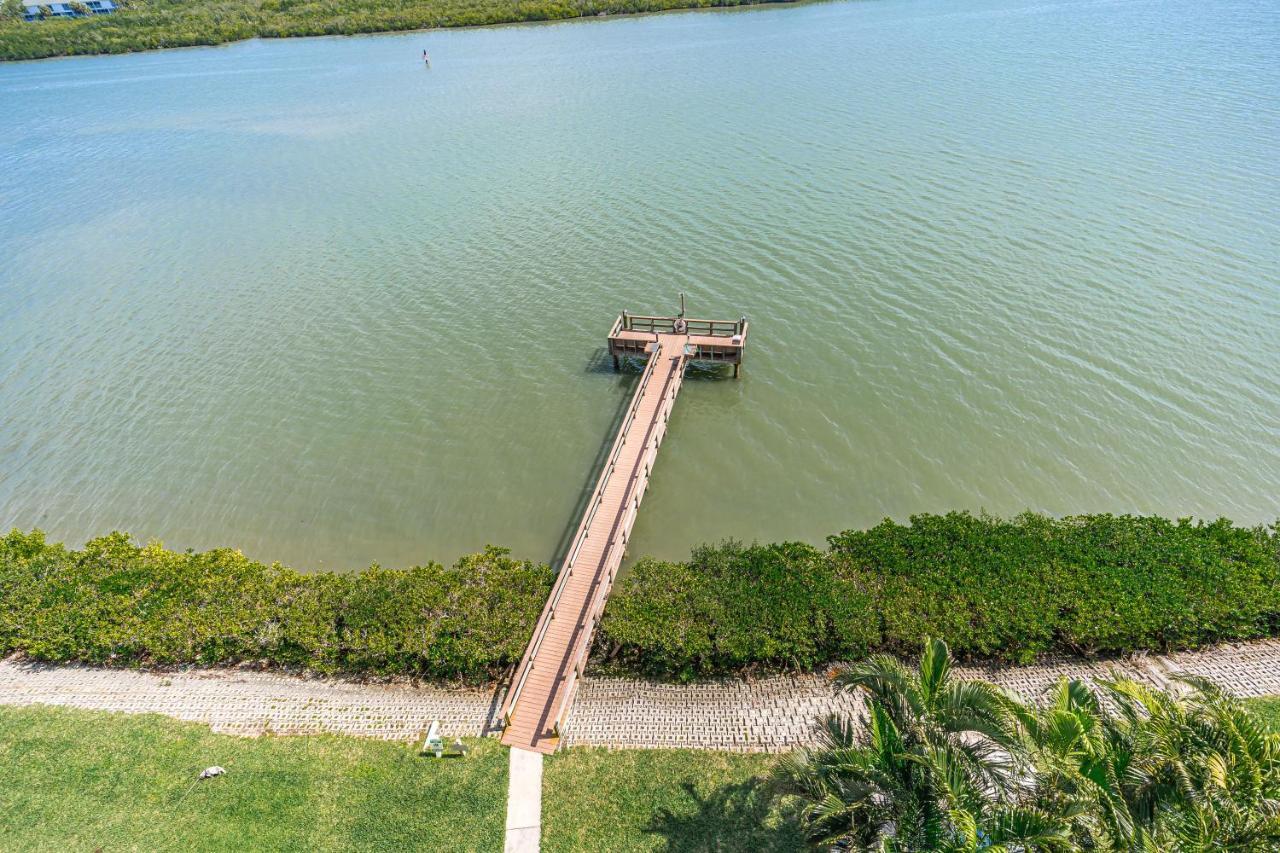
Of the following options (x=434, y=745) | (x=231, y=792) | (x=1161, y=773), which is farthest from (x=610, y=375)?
(x=1161, y=773)

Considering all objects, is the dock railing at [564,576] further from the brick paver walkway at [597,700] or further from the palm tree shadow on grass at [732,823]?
the palm tree shadow on grass at [732,823]

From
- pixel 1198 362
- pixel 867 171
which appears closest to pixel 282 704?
pixel 1198 362

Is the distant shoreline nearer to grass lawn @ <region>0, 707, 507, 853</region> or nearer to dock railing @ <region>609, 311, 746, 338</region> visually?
dock railing @ <region>609, 311, 746, 338</region>

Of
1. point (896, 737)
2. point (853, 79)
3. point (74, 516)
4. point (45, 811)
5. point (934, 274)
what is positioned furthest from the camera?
point (853, 79)

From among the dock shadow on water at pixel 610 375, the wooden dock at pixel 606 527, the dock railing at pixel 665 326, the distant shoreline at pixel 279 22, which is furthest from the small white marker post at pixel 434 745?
the distant shoreline at pixel 279 22

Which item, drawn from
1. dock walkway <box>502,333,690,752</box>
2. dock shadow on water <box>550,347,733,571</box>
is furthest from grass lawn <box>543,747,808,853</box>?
dock shadow on water <box>550,347,733,571</box>

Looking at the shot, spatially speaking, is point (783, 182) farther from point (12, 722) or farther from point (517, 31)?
point (517, 31)
